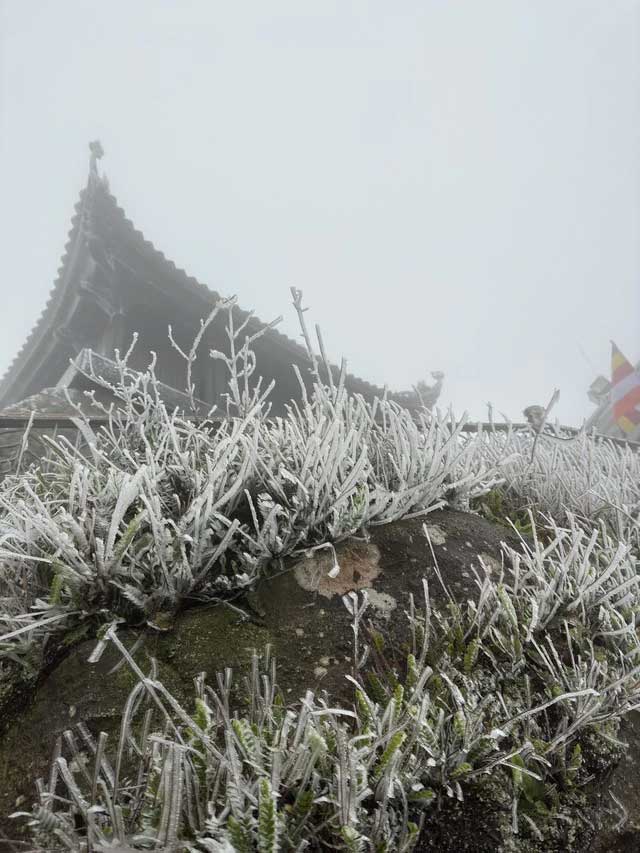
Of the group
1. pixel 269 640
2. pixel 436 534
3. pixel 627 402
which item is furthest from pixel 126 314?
pixel 627 402

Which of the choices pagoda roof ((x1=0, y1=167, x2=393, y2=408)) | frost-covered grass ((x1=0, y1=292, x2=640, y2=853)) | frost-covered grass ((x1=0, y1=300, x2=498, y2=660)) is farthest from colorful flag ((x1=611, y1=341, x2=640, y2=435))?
frost-covered grass ((x1=0, y1=300, x2=498, y2=660))

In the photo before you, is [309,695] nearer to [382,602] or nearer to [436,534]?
[382,602]

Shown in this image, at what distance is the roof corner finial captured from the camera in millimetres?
7395

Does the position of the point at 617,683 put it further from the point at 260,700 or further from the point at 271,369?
the point at 271,369

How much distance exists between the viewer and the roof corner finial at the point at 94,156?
7395 mm

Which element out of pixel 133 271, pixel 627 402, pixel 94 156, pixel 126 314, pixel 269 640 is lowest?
pixel 269 640

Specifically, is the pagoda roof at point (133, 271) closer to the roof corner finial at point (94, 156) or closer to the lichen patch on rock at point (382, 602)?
the roof corner finial at point (94, 156)

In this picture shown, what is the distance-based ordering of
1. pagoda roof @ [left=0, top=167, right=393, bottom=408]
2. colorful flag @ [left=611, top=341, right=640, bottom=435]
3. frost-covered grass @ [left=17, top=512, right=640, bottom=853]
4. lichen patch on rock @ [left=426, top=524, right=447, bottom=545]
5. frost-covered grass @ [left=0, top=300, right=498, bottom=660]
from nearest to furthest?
frost-covered grass @ [left=17, top=512, right=640, bottom=853]
frost-covered grass @ [left=0, top=300, right=498, bottom=660]
lichen patch on rock @ [left=426, top=524, right=447, bottom=545]
pagoda roof @ [left=0, top=167, right=393, bottom=408]
colorful flag @ [left=611, top=341, right=640, bottom=435]

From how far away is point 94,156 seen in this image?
7.81m

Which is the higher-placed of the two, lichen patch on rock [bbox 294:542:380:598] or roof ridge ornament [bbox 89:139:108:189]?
roof ridge ornament [bbox 89:139:108:189]

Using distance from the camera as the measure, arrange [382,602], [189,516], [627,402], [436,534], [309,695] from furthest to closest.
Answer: [627,402]
[436,534]
[382,602]
[189,516]
[309,695]

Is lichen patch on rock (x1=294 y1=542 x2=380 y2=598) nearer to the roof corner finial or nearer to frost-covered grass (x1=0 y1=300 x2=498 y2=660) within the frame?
frost-covered grass (x1=0 y1=300 x2=498 y2=660)

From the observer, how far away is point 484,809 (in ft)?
3.15

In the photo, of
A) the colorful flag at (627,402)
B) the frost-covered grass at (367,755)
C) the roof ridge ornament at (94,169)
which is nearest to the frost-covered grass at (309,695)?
the frost-covered grass at (367,755)
